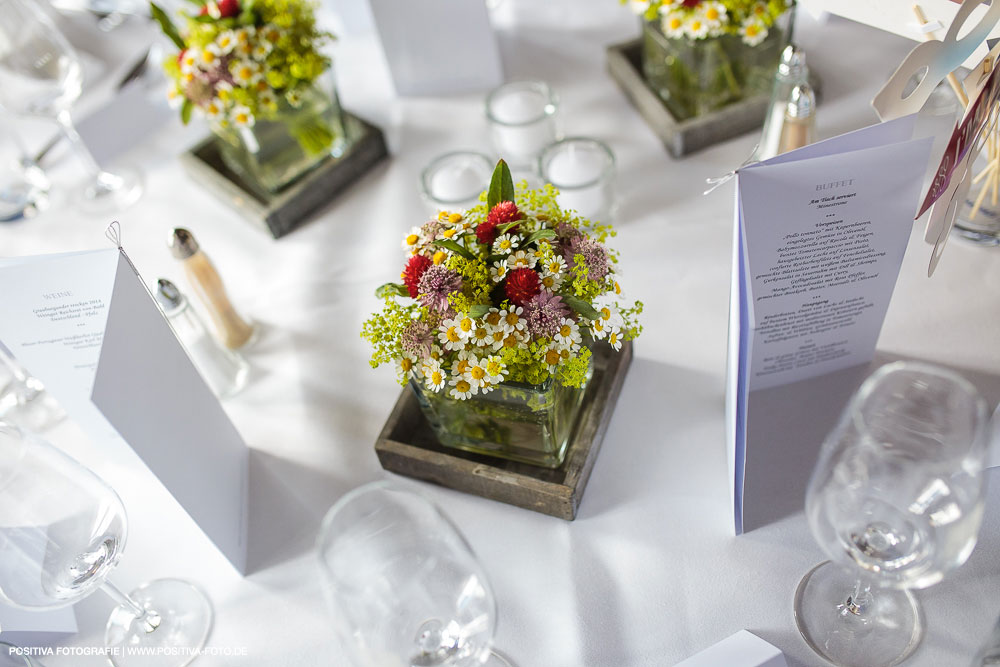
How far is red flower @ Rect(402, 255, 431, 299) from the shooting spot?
753 mm

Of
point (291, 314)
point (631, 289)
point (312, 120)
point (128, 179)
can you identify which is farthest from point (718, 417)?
point (128, 179)

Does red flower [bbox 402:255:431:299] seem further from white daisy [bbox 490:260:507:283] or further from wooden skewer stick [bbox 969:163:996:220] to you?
wooden skewer stick [bbox 969:163:996:220]

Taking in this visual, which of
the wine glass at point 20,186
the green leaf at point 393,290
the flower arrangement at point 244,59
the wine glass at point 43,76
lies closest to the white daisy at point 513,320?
the green leaf at point 393,290

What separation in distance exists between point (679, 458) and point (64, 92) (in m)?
1.07

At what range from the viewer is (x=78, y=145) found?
1.32 m

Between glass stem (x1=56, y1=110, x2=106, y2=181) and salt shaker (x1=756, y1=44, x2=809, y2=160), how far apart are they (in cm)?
104

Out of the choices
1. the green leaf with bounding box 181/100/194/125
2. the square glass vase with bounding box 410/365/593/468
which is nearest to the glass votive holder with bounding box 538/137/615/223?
the square glass vase with bounding box 410/365/593/468

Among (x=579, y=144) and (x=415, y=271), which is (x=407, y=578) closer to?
(x=415, y=271)

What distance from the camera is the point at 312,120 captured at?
3.99 ft

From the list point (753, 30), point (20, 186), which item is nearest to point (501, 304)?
point (753, 30)

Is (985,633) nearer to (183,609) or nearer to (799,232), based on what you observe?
(799,232)

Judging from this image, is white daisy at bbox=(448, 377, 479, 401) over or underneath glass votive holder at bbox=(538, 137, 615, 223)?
over

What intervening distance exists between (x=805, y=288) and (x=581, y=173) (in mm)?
381

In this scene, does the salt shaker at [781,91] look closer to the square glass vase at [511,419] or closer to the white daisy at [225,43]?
the square glass vase at [511,419]
